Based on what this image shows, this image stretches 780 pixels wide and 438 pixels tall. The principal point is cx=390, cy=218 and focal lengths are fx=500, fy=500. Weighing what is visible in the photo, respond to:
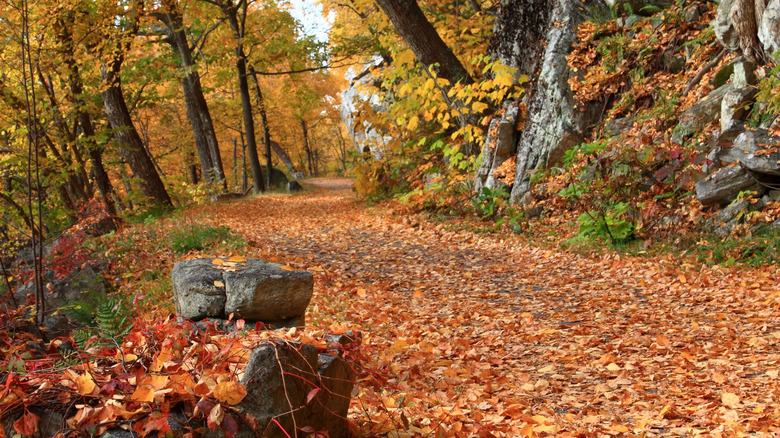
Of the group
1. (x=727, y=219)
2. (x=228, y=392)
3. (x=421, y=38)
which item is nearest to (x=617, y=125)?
(x=727, y=219)

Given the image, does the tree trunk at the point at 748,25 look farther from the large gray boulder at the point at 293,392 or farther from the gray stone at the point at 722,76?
the large gray boulder at the point at 293,392

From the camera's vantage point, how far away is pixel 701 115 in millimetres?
6562

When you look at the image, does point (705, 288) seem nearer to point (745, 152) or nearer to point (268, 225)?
point (745, 152)

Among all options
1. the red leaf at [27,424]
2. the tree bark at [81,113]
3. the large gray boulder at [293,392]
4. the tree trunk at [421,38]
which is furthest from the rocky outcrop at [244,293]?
the tree bark at [81,113]

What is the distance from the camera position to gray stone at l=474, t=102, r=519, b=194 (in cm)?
920

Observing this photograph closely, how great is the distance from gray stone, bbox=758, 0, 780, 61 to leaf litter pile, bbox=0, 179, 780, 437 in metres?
2.72

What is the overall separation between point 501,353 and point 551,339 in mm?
504

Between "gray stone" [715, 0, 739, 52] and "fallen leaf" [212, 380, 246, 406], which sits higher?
"gray stone" [715, 0, 739, 52]

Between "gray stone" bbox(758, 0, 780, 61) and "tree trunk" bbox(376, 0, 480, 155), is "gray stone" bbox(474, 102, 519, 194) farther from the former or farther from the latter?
"gray stone" bbox(758, 0, 780, 61)

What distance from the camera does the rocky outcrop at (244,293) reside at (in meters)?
3.46

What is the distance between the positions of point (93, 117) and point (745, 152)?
13185 mm

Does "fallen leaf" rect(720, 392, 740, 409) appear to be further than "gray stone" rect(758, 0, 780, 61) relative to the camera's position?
No

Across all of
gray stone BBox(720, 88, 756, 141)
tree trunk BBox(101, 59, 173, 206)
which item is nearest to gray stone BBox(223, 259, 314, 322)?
gray stone BBox(720, 88, 756, 141)

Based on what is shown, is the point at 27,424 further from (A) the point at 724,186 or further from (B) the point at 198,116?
(B) the point at 198,116
